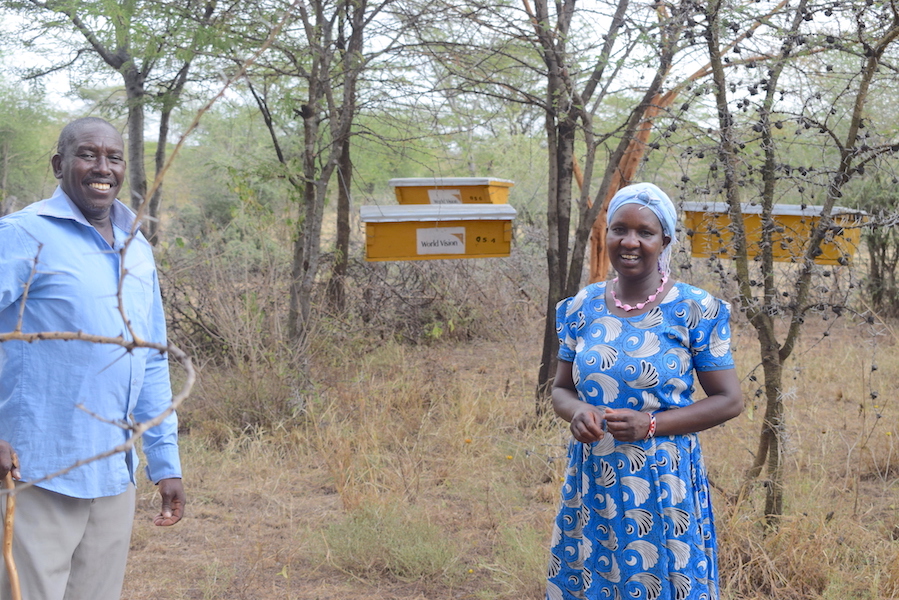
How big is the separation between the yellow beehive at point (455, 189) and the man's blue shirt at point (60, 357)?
14.4ft

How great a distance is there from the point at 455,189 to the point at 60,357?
4600 mm

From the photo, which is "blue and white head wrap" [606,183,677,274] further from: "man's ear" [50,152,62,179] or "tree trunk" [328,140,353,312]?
"tree trunk" [328,140,353,312]

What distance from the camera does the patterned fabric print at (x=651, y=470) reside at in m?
1.90

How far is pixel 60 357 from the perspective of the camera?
1.82 metres

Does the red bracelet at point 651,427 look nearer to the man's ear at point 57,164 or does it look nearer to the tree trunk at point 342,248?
the man's ear at point 57,164

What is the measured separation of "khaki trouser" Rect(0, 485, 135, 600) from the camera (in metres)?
1.77

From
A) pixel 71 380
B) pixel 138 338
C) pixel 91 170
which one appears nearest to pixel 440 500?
pixel 71 380

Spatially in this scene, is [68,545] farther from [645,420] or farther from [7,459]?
[645,420]

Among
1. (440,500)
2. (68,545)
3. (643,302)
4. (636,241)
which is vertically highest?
(636,241)

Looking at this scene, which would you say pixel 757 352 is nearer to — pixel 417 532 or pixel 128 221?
pixel 417 532

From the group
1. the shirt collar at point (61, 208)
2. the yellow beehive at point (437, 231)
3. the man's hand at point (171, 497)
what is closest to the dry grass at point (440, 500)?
the yellow beehive at point (437, 231)

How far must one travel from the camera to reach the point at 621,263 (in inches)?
77.6

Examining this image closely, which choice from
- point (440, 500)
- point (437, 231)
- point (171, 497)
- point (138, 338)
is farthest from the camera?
point (437, 231)

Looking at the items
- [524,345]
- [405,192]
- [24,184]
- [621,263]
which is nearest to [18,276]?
[621,263]
